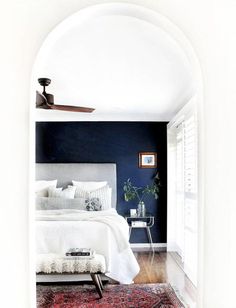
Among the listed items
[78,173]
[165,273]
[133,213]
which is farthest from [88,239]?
[78,173]

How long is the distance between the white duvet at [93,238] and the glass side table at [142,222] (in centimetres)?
186

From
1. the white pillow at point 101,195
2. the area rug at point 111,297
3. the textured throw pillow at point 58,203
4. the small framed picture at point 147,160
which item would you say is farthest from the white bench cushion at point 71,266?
the small framed picture at point 147,160

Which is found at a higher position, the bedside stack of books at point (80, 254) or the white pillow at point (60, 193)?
the white pillow at point (60, 193)

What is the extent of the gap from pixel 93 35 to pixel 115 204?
165 inches

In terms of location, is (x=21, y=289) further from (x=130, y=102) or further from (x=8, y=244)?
(x=130, y=102)

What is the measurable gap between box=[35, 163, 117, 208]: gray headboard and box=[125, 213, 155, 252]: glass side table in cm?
45

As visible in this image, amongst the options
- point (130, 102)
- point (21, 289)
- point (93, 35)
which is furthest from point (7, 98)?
point (130, 102)

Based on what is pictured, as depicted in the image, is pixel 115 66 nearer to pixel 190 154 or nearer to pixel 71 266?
pixel 190 154

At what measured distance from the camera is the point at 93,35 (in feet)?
10.1

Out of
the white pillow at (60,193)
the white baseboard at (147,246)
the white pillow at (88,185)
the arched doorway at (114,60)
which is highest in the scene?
the arched doorway at (114,60)

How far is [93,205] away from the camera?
5.89m

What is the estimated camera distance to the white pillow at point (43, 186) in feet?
20.8

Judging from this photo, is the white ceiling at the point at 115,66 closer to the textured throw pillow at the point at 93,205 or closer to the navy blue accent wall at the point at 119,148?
the navy blue accent wall at the point at 119,148

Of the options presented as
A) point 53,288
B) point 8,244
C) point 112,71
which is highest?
point 112,71
